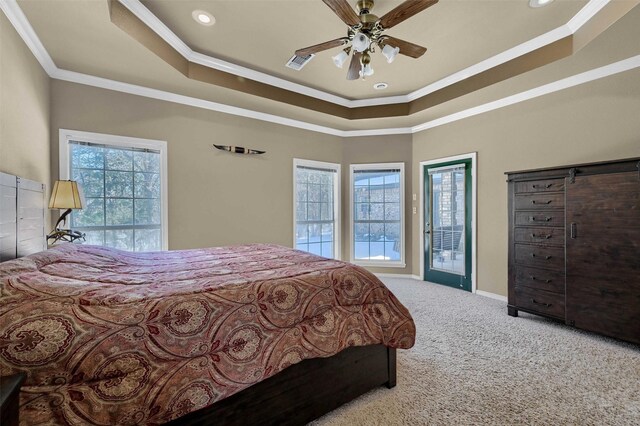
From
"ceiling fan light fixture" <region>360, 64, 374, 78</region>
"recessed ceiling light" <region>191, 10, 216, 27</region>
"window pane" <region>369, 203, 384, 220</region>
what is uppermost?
"recessed ceiling light" <region>191, 10, 216, 27</region>

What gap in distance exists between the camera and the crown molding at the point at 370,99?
2516 mm

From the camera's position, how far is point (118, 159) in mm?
3406

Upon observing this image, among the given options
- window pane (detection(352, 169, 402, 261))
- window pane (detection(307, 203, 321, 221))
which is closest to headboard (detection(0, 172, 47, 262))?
window pane (detection(307, 203, 321, 221))

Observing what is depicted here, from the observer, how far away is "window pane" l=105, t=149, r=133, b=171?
3.36 m

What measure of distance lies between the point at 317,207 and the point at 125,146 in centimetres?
299

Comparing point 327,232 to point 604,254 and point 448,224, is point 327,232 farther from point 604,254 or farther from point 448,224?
point 604,254

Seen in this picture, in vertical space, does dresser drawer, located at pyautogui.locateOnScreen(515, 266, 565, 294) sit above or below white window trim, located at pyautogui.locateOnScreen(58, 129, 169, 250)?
below

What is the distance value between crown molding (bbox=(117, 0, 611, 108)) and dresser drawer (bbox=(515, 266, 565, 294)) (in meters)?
2.39

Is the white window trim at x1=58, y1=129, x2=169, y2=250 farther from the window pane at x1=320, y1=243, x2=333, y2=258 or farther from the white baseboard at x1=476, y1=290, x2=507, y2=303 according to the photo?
the white baseboard at x1=476, y1=290, x2=507, y2=303

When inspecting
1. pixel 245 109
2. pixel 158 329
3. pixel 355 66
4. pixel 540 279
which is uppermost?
pixel 245 109

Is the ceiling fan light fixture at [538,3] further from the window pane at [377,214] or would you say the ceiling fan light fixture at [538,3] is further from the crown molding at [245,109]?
the window pane at [377,214]

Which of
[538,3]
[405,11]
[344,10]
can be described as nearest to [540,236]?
[538,3]

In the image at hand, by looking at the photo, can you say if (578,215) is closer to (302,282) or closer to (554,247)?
(554,247)

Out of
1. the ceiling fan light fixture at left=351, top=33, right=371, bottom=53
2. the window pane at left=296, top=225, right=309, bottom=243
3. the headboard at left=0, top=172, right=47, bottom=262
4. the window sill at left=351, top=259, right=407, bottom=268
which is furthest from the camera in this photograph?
the window sill at left=351, top=259, right=407, bottom=268
